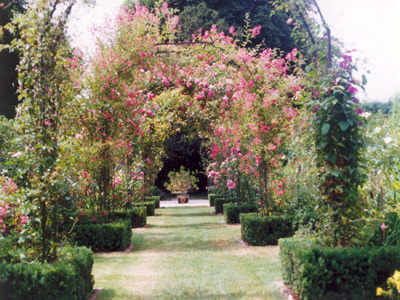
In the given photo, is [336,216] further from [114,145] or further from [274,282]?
[114,145]

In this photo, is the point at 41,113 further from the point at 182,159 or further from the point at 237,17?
the point at 182,159

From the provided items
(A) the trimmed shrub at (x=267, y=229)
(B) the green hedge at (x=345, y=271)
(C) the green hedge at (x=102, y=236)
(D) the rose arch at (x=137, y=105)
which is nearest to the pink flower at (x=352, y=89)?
(B) the green hedge at (x=345, y=271)

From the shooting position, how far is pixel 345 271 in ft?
12.9

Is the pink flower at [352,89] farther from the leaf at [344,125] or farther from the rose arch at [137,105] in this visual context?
the rose arch at [137,105]

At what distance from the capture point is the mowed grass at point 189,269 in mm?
4703

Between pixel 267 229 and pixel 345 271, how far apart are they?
3.78m

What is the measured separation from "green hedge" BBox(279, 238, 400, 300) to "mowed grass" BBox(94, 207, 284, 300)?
0.61m

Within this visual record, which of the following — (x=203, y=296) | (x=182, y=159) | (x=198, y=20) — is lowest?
(x=203, y=296)

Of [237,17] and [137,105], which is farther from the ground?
[237,17]

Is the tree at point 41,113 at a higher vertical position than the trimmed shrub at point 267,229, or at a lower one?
higher

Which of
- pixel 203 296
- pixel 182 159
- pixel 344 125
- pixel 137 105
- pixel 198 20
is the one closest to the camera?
pixel 344 125

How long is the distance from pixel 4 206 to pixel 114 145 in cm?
283

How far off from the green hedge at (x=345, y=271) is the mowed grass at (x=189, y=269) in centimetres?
61

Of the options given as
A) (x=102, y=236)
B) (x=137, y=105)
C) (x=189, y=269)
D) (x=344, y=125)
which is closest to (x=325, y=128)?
(x=344, y=125)
